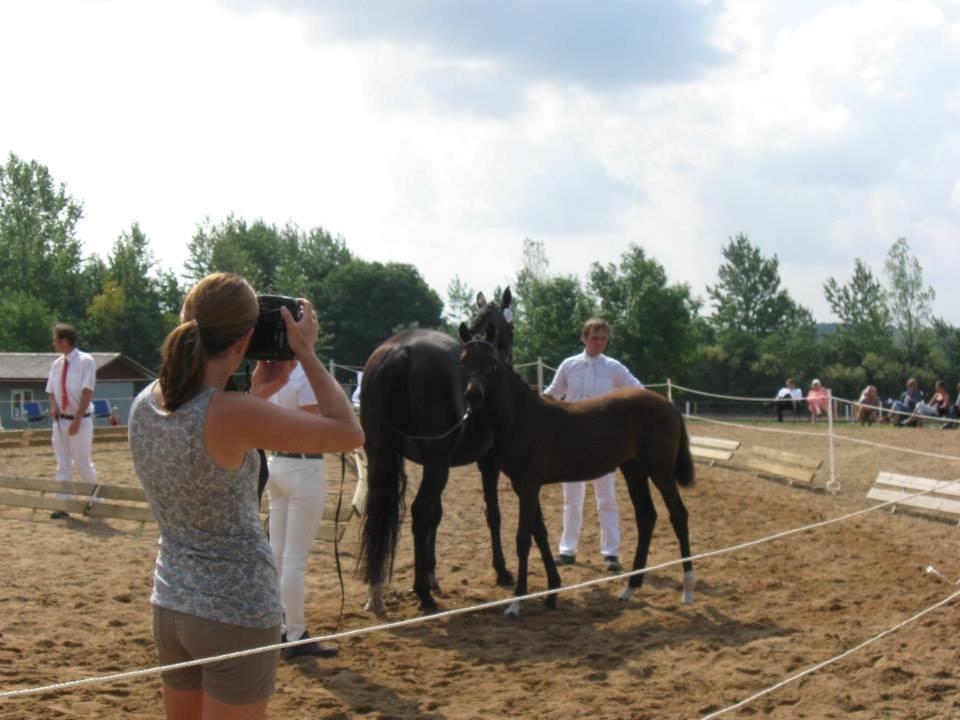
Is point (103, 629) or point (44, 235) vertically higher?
point (44, 235)

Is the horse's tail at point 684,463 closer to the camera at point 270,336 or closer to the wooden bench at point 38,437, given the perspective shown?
the camera at point 270,336

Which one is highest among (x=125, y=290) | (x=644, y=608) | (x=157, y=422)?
(x=125, y=290)

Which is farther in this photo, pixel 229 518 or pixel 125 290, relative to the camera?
pixel 125 290

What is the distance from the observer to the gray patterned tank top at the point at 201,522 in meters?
2.44

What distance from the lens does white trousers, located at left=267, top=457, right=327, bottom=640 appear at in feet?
17.4

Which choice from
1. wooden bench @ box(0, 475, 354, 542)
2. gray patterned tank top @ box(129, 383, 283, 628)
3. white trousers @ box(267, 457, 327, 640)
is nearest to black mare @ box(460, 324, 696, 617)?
white trousers @ box(267, 457, 327, 640)

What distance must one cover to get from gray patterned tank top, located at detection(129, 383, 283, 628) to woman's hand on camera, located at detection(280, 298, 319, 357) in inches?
11.3

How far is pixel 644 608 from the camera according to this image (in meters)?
7.20

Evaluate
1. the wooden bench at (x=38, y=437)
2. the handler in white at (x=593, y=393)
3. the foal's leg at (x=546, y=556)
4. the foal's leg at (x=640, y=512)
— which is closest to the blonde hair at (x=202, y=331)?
the foal's leg at (x=546, y=556)

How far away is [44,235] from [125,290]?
6410 millimetres

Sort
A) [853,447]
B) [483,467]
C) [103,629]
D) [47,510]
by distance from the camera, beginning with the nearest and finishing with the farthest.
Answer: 1. [103,629]
2. [483,467]
3. [47,510]
4. [853,447]

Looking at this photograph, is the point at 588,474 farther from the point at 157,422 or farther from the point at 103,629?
the point at 157,422

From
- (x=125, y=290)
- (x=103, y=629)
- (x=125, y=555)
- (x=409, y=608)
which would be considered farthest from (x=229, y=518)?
(x=125, y=290)

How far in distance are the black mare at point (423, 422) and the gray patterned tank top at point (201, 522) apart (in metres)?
4.47
